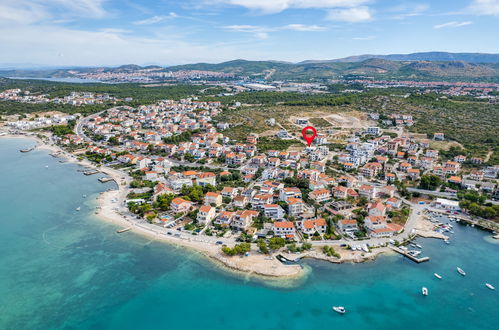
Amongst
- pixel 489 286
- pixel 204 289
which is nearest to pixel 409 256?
pixel 489 286

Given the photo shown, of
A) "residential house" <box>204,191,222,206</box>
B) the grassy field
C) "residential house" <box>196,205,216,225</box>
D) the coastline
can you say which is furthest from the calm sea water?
the grassy field

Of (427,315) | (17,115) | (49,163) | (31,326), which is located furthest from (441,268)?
(17,115)

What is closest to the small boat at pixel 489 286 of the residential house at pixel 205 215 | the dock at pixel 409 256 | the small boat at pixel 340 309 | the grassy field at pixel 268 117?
the dock at pixel 409 256

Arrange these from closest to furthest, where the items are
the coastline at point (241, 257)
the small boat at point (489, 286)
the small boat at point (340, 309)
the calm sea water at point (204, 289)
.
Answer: the calm sea water at point (204, 289) → the small boat at point (340, 309) → the small boat at point (489, 286) → the coastline at point (241, 257)

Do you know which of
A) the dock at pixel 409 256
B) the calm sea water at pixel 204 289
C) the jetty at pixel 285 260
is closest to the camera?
the calm sea water at pixel 204 289

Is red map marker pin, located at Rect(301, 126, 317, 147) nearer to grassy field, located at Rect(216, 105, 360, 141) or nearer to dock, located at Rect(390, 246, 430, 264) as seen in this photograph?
grassy field, located at Rect(216, 105, 360, 141)

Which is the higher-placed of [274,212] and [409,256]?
[274,212]

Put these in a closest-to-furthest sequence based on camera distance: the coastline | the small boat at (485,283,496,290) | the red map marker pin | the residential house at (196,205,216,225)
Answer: the small boat at (485,283,496,290) → the coastline → the residential house at (196,205,216,225) → the red map marker pin

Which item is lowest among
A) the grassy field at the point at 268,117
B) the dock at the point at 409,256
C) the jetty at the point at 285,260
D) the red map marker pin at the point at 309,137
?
→ the dock at the point at 409,256

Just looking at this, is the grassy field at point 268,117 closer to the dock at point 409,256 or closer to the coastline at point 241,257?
the coastline at point 241,257

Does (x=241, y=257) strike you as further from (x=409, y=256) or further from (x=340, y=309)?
(x=409, y=256)
